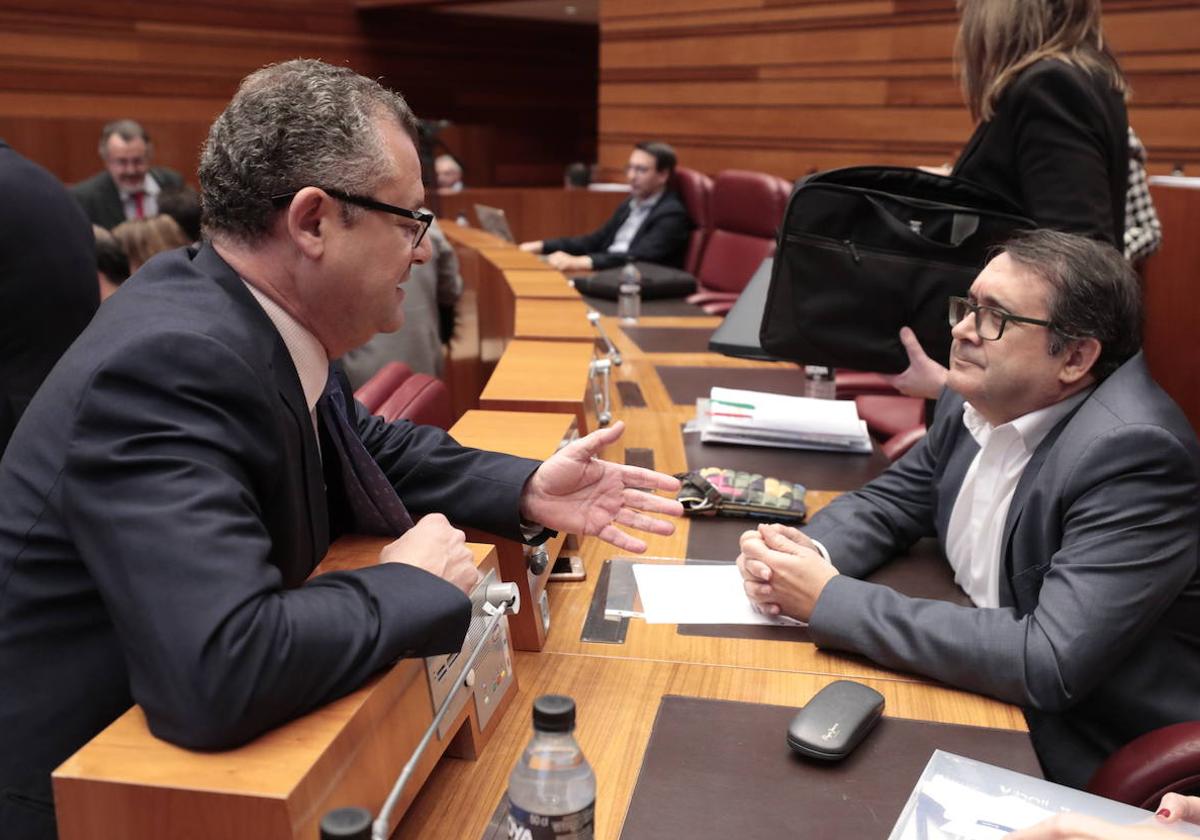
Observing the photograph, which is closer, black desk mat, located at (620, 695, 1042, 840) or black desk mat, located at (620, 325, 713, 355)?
black desk mat, located at (620, 695, 1042, 840)

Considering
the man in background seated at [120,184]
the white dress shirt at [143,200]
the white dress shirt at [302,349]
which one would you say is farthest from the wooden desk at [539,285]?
the white dress shirt at [143,200]

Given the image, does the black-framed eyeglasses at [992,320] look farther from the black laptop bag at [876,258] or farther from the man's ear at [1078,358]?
the black laptop bag at [876,258]

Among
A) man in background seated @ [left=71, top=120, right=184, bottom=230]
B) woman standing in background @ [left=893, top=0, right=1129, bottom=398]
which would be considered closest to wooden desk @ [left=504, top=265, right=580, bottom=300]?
woman standing in background @ [left=893, top=0, right=1129, bottom=398]

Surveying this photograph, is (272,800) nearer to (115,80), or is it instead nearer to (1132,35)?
(1132,35)

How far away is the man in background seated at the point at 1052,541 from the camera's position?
1.33 metres

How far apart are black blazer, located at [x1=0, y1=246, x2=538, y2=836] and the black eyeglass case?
15.8 inches

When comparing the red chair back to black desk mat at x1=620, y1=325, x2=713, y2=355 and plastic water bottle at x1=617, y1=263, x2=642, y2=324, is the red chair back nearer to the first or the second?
plastic water bottle at x1=617, y1=263, x2=642, y2=324

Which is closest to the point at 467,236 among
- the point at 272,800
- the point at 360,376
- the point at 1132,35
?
the point at 360,376

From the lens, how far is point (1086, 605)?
4.36 ft

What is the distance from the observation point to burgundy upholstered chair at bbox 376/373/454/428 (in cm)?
203

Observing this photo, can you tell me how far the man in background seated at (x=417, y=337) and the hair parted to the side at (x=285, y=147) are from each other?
2.10 m

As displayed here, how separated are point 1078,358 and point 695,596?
638mm

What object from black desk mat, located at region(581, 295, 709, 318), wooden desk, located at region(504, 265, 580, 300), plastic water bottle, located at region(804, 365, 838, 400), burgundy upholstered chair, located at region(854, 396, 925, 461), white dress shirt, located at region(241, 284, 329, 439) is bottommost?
black desk mat, located at region(581, 295, 709, 318)

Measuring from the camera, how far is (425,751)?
3.36 ft
